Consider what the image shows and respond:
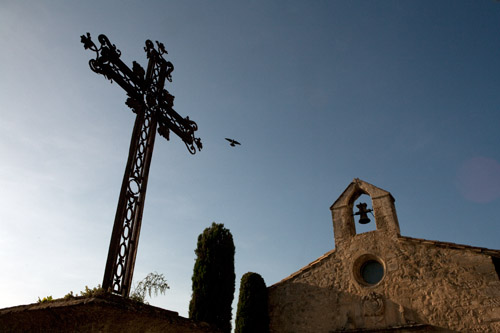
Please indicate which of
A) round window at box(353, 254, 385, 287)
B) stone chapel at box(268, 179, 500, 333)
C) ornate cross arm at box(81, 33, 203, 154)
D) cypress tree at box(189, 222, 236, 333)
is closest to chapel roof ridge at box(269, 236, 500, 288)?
stone chapel at box(268, 179, 500, 333)

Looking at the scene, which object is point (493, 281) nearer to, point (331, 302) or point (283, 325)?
point (331, 302)

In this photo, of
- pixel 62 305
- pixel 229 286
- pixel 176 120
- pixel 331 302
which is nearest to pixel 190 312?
pixel 229 286

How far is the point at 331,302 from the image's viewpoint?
10.5 m

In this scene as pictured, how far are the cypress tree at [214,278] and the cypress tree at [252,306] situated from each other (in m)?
0.55

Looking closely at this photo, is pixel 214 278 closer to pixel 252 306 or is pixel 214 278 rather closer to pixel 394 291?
pixel 252 306

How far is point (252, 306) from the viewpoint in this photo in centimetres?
1088

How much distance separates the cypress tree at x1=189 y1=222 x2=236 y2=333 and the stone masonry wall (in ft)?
5.55

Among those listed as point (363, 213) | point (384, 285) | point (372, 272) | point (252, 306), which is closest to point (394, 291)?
point (384, 285)

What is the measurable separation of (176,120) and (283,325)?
317 inches

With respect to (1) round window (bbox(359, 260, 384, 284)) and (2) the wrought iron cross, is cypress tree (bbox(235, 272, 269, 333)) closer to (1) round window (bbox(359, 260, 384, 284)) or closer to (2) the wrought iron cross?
(1) round window (bbox(359, 260, 384, 284))

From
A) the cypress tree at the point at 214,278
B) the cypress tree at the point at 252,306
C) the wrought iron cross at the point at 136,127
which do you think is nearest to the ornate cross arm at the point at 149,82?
the wrought iron cross at the point at 136,127

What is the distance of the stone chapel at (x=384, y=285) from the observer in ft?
29.1

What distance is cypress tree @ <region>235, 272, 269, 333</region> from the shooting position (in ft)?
34.8

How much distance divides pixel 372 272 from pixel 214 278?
4.53 m
